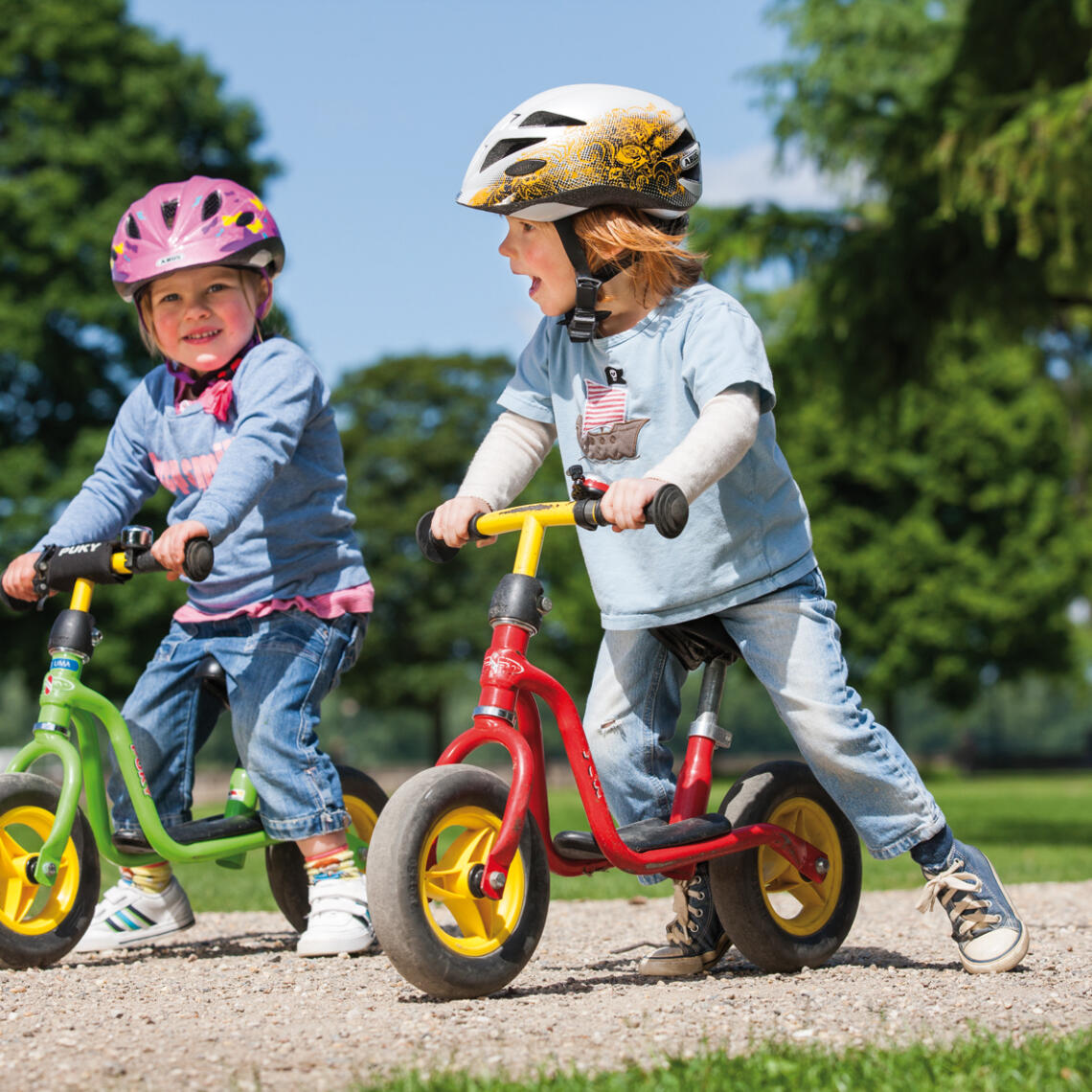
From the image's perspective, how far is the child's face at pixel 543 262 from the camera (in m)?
3.50

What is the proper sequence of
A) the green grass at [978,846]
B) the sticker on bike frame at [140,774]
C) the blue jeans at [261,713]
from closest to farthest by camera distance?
the sticker on bike frame at [140,774]
the blue jeans at [261,713]
the green grass at [978,846]

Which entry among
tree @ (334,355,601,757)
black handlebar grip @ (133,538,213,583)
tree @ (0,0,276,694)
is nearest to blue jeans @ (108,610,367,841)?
black handlebar grip @ (133,538,213,583)

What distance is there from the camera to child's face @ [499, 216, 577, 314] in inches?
138

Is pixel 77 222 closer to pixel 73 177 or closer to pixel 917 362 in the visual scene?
pixel 73 177

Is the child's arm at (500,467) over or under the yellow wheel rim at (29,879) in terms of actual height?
over

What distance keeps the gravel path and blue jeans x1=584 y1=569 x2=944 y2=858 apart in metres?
0.40

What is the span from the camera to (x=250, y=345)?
4.31m

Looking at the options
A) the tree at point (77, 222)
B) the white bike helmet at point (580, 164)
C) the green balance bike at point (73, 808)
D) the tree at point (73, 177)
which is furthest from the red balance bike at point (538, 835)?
the tree at point (73, 177)

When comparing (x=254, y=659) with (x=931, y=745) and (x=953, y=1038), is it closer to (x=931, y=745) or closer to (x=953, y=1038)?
(x=953, y=1038)

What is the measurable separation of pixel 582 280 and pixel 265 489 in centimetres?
108

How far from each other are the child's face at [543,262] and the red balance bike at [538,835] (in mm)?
600

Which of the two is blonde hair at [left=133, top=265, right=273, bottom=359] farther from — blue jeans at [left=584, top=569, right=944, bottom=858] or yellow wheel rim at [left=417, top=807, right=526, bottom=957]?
yellow wheel rim at [left=417, top=807, right=526, bottom=957]

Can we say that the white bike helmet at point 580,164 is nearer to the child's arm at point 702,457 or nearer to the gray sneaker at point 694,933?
the child's arm at point 702,457

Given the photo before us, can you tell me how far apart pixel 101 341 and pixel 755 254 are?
45.3 ft
